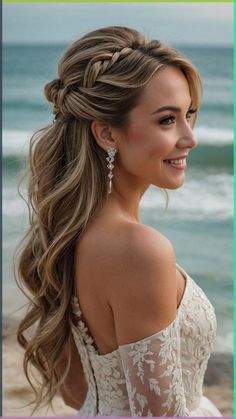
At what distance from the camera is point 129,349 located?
2.58 meters

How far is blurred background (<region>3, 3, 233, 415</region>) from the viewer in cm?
1141

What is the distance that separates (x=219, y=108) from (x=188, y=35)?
6.29 meters

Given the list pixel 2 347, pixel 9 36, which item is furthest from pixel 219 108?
pixel 2 347

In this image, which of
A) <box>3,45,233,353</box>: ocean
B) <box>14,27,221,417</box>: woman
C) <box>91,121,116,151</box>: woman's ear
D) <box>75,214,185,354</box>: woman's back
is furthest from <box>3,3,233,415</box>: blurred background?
<box>75,214,185,354</box>: woman's back

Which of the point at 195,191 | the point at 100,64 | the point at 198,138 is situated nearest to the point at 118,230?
the point at 100,64

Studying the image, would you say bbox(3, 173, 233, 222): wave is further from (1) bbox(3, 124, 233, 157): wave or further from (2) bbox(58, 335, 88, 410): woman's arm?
(2) bbox(58, 335, 88, 410): woman's arm

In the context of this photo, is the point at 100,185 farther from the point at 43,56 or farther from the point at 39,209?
the point at 43,56

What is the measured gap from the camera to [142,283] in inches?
99.3

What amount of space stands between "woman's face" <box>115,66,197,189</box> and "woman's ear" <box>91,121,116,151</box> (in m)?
0.03

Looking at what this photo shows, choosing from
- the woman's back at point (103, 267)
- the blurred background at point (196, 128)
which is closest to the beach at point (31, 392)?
the blurred background at point (196, 128)

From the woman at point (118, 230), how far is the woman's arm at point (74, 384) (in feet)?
0.81

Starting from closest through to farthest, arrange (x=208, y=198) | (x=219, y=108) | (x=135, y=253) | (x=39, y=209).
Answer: (x=135, y=253) → (x=39, y=209) → (x=208, y=198) → (x=219, y=108)

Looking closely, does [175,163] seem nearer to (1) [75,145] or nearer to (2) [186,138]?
(2) [186,138]

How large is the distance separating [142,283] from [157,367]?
29cm
